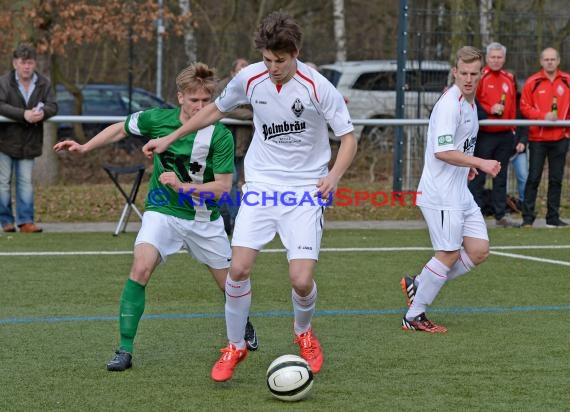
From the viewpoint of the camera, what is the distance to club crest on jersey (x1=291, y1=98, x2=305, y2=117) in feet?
20.3

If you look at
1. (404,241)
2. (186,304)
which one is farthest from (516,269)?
(186,304)

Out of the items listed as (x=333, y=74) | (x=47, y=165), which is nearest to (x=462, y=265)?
(x=47, y=165)

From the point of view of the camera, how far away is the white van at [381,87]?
15.6 m

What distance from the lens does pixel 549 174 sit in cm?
1366

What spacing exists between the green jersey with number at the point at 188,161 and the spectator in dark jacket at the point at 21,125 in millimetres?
6012

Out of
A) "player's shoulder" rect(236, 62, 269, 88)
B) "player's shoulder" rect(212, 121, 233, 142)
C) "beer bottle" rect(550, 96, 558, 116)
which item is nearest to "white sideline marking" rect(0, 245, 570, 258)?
"beer bottle" rect(550, 96, 558, 116)

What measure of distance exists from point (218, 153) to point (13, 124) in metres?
6.48

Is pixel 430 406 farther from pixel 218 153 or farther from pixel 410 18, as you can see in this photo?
pixel 410 18

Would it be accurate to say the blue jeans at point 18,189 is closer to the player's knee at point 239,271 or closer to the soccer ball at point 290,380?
the player's knee at point 239,271

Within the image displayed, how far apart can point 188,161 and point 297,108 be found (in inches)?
34.4

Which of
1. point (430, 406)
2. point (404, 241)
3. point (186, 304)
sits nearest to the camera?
point (430, 406)

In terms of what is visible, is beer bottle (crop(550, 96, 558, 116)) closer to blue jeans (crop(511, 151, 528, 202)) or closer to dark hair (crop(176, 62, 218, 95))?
blue jeans (crop(511, 151, 528, 202))

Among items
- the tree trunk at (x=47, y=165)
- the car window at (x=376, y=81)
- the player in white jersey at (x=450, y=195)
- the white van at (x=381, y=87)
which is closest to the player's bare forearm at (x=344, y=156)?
the player in white jersey at (x=450, y=195)

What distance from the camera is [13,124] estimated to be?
12641 mm
